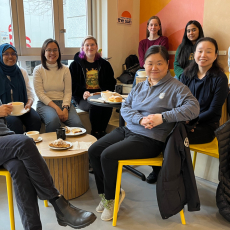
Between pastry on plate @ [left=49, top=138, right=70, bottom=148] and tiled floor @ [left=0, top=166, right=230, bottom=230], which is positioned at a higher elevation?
pastry on plate @ [left=49, top=138, right=70, bottom=148]

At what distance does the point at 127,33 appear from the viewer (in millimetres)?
4066

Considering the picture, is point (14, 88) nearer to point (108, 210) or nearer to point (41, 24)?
point (41, 24)

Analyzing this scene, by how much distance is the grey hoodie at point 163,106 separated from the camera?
1.60 meters

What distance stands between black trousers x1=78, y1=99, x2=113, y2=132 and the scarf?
0.70 m

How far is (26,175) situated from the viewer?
1.40 metres

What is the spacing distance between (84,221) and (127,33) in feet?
10.8

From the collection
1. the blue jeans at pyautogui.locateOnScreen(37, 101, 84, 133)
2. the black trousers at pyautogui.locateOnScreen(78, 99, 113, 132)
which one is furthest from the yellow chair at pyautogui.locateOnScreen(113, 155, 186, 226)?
the black trousers at pyautogui.locateOnScreen(78, 99, 113, 132)

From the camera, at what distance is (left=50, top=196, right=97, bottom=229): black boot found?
4.62 ft

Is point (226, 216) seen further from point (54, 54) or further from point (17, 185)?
point (54, 54)

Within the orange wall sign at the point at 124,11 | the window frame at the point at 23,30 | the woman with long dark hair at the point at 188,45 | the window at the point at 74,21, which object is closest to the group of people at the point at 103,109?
the window frame at the point at 23,30

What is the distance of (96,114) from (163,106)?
1390 mm

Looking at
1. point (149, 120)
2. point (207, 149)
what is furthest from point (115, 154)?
point (207, 149)

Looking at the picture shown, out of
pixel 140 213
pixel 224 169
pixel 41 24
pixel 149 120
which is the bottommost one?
pixel 140 213

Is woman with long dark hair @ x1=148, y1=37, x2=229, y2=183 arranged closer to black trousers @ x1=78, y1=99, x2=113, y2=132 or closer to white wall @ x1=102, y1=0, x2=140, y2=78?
black trousers @ x1=78, y1=99, x2=113, y2=132
